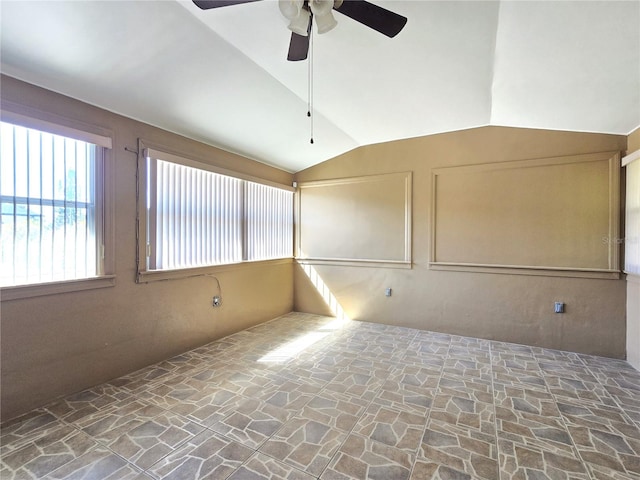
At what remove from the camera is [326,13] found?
170cm

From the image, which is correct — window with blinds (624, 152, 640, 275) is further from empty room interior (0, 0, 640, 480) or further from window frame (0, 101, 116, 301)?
window frame (0, 101, 116, 301)

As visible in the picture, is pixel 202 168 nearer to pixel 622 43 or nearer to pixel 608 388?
pixel 622 43

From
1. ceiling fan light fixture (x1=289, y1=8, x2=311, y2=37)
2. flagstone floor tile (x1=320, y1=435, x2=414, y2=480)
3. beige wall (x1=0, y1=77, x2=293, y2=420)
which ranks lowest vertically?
flagstone floor tile (x1=320, y1=435, x2=414, y2=480)

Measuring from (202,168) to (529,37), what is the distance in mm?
3516

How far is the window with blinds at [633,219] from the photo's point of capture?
3.07 m

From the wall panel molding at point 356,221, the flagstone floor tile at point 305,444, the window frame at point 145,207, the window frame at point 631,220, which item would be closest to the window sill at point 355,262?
the wall panel molding at point 356,221

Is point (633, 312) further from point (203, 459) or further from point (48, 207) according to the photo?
point (48, 207)

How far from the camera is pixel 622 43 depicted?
212 cm

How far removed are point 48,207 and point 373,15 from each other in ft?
9.52

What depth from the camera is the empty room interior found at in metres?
1.96

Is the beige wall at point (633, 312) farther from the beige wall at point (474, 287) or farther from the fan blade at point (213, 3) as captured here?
the fan blade at point (213, 3)

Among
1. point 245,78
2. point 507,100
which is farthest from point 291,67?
point 507,100

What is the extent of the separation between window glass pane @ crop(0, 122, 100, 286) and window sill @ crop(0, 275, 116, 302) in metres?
0.06

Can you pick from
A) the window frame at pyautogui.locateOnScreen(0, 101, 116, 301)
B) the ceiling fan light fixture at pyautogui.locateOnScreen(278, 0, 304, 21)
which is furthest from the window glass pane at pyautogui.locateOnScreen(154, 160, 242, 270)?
the ceiling fan light fixture at pyautogui.locateOnScreen(278, 0, 304, 21)
